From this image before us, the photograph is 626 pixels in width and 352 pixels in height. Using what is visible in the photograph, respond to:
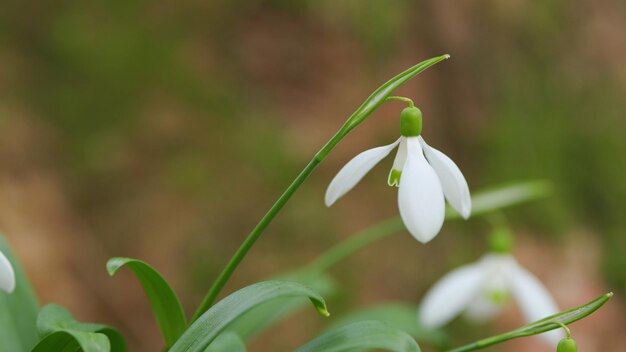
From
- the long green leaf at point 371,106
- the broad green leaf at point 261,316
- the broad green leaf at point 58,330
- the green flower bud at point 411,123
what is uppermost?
the long green leaf at point 371,106

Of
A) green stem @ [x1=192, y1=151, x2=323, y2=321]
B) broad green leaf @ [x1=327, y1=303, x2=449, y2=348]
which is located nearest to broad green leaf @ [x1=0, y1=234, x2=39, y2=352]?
green stem @ [x1=192, y1=151, x2=323, y2=321]

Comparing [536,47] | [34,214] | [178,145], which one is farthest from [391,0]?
[34,214]

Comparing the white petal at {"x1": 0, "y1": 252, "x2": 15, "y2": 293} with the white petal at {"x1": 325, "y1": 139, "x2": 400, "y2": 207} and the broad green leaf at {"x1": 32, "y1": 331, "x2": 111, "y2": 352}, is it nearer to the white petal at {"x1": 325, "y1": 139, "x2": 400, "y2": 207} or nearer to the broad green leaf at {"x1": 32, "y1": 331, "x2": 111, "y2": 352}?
the broad green leaf at {"x1": 32, "y1": 331, "x2": 111, "y2": 352}

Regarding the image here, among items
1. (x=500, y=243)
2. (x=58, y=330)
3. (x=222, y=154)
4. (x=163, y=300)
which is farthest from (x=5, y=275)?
(x=222, y=154)

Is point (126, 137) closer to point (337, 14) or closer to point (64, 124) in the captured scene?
point (64, 124)

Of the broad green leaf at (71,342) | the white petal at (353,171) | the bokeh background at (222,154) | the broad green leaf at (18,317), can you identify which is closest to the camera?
the broad green leaf at (71,342)

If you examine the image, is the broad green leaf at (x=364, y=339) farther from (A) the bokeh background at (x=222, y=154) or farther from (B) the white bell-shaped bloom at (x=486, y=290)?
(A) the bokeh background at (x=222, y=154)

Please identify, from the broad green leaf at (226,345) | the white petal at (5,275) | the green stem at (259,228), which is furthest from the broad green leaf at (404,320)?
the white petal at (5,275)
